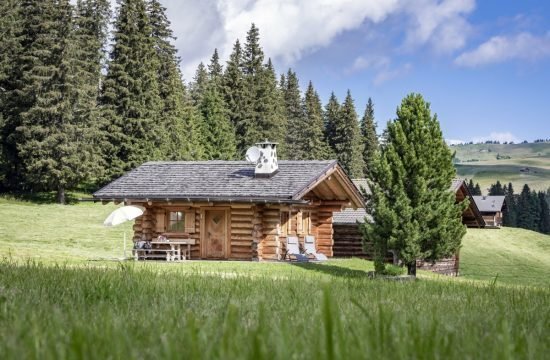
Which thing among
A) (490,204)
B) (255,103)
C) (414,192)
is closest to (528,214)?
(490,204)

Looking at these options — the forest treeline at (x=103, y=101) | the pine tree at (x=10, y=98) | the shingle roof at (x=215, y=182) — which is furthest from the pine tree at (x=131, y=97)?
the shingle roof at (x=215, y=182)

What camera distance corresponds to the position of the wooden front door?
109ft

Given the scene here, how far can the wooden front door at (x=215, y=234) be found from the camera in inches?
1304

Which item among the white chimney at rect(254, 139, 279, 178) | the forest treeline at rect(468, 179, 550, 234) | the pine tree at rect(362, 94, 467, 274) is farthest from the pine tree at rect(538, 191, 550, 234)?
the pine tree at rect(362, 94, 467, 274)

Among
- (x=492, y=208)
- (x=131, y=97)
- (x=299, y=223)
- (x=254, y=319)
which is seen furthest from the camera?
(x=492, y=208)

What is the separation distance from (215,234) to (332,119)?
6287 centimetres

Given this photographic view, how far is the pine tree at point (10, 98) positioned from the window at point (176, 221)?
27.3 meters

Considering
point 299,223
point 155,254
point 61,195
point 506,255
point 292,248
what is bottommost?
point 506,255

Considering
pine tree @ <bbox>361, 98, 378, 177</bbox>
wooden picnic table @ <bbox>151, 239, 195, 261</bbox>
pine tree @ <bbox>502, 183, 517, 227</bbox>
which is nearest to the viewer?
wooden picnic table @ <bbox>151, 239, 195, 261</bbox>

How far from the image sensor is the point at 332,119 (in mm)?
94062

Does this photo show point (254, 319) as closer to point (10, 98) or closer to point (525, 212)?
point (10, 98)

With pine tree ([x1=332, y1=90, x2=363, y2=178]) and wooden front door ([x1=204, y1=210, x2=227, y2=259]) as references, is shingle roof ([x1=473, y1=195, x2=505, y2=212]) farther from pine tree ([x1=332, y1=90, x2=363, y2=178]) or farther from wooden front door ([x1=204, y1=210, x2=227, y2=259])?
wooden front door ([x1=204, y1=210, x2=227, y2=259])

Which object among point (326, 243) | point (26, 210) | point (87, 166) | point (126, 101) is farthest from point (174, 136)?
point (326, 243)

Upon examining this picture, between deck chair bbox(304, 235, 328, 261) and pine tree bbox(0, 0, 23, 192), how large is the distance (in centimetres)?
3132
